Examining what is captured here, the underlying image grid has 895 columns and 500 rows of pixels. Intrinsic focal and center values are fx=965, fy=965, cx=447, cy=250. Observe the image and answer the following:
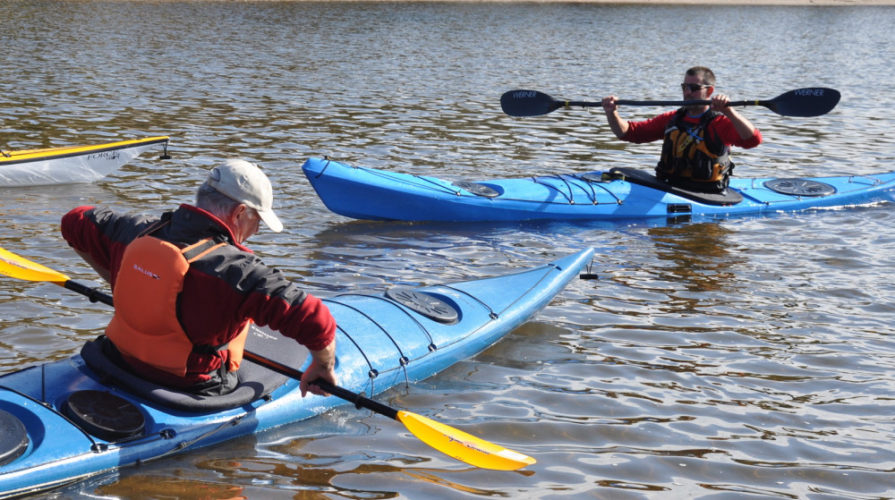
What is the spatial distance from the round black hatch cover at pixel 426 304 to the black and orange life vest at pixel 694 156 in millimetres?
3599

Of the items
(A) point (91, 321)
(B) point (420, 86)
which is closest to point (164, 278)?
(A) point (91, 321)

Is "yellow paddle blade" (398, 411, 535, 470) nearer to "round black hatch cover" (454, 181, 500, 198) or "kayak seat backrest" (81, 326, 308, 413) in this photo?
"kayak seat backrest" (81, 326, 308, 413)

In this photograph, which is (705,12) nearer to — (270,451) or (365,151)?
(365,151)

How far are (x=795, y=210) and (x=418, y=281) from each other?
13.4 ft

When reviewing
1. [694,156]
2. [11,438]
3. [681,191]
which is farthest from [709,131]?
[11,438]

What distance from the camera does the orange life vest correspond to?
3.48m

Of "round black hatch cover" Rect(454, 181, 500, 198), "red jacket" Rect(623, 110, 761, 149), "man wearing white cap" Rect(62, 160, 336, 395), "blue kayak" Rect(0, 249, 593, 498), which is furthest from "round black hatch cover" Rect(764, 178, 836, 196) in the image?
"man wearing white cap" Rect(62, 160, 336, 395)

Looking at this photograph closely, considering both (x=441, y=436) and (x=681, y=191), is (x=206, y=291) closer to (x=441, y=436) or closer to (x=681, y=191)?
(x=441, y=436)

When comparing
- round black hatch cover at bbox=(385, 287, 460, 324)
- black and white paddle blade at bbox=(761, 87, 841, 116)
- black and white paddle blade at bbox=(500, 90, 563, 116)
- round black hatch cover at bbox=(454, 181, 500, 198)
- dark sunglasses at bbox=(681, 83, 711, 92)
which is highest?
dark sunglasses at bbox=(681, 83, 711, 92)

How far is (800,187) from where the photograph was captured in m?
9.08

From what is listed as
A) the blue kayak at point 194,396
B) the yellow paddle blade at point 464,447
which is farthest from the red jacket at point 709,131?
the yellow paddle blade at point 464,447

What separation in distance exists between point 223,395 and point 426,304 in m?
1.58

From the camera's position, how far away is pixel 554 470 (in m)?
4.12

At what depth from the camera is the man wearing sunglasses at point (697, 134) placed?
25.4ft
